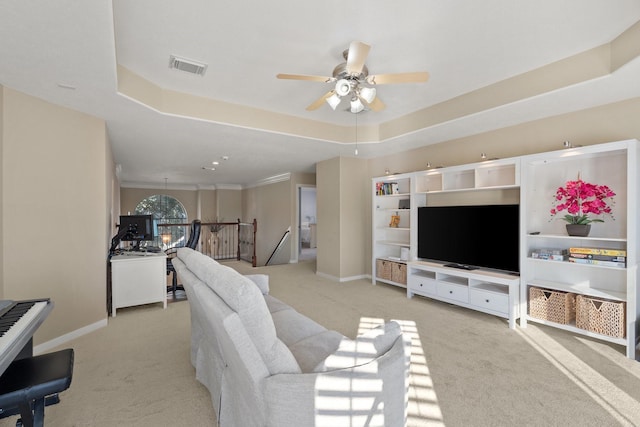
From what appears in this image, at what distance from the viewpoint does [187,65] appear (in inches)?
108

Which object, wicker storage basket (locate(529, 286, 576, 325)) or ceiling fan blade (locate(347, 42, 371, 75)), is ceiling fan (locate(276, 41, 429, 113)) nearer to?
ceiling fan blade (locate(347, 42, 371, 75))

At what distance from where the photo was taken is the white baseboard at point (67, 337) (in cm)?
284

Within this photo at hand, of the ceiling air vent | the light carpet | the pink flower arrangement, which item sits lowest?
the light carpet

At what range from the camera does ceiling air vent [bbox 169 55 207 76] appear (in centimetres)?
266

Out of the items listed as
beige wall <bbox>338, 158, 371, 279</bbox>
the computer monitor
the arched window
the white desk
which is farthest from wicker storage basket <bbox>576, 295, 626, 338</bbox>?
the arched window

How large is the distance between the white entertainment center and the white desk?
3.60m

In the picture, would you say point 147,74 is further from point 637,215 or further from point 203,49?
point 637,215

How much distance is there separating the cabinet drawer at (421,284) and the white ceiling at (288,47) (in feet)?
6.95

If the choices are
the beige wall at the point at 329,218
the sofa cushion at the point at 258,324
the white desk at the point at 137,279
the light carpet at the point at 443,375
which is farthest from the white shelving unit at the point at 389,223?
the sofa cushion at the point at 258,324

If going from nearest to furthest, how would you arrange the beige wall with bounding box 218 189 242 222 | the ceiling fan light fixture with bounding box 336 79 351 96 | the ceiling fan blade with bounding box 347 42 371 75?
the ceiling fan blade with bounding box 347 42 371 75 → the ceiling fan light fixture with bounding box 336 79 351 96 → the beige wall with bounding box 218 189 242 222

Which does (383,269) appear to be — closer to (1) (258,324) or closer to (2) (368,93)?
(2) (368,93)

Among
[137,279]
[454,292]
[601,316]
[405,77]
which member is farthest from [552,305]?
[137,279]

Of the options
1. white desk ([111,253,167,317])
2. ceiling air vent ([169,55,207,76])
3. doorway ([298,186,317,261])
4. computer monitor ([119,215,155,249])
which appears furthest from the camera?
doorway ([298,186,317,261])

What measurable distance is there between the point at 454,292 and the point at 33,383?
4042 millimetres
